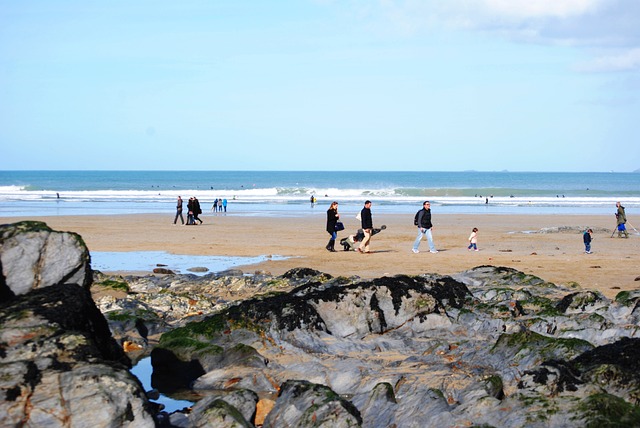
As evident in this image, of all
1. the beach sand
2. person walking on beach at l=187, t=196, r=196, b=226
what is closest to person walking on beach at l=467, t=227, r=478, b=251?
the beach sand

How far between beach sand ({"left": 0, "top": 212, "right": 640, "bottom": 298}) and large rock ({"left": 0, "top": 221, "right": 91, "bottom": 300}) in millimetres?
9581

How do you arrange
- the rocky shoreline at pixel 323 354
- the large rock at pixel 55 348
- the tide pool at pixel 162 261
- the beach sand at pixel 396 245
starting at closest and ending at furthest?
the large rock at pixel 55 348
the rocky shoreline at pixel 323 354
the beach sand at pixel 396 245
the tide pool at pixel 162 261

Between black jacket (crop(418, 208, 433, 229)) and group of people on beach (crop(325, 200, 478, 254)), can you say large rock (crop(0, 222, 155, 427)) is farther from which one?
black jacket (crop(418, 208, 433, 229))

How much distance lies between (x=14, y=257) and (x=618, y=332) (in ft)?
25.9

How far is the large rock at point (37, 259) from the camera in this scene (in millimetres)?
9758

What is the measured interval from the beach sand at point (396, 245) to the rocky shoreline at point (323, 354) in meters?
5.62

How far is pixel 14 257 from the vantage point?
32.3ft

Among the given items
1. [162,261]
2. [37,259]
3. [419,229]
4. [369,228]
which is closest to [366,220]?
[369,228]

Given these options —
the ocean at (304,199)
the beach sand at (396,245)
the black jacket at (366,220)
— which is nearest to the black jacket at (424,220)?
the beach sand at (396,245)

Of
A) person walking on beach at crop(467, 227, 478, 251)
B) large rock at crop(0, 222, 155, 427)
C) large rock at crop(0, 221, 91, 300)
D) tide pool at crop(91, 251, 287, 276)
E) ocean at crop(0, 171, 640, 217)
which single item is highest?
large rock at crop(0, 221, 91, 300)

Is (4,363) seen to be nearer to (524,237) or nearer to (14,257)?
(14,257)

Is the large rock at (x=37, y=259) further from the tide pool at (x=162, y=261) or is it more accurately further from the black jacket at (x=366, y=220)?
the black jacket at (x=366, y=220)

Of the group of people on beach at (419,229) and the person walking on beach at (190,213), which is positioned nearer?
the group of people on beach at (419,229)

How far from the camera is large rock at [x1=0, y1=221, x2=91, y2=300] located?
9.76 metres
